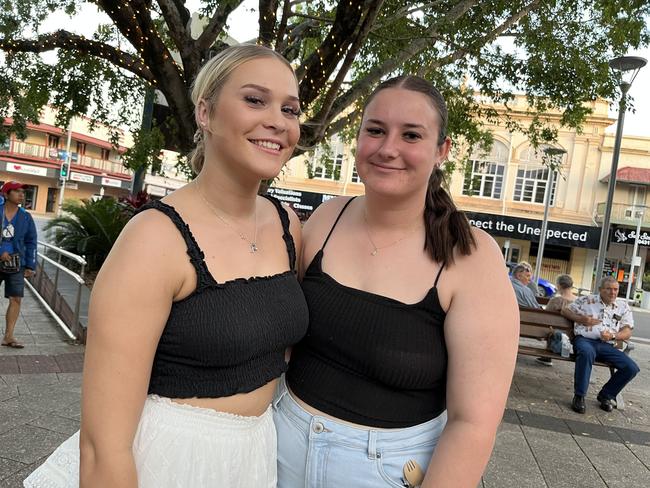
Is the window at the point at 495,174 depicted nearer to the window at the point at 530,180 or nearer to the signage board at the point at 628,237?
the window at the point at 530,180

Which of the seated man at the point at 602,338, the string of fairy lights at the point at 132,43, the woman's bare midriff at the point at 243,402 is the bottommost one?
the seated man at the point at 602,338

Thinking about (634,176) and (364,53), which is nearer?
(364,53)

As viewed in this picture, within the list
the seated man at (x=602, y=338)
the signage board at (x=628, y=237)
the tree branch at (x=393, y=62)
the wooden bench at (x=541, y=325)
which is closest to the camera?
the seated man at (x=602, y=338)

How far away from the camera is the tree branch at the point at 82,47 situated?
21.8ft

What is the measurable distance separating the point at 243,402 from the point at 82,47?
6690 millimetres

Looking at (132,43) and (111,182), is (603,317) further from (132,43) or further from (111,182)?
(111,182)

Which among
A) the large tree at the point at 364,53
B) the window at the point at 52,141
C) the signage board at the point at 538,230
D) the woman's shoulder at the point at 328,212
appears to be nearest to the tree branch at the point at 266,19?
the large tree at the point at 364,53

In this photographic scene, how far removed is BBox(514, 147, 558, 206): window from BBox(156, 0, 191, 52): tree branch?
27.7 metres

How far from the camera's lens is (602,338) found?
628 cm

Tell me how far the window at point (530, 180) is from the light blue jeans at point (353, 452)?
31490mm

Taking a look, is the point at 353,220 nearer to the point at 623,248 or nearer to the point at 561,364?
the point at 561,364

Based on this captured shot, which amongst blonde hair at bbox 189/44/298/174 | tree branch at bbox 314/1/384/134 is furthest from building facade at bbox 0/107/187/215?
blonde hair at bbox 189/44/298/174

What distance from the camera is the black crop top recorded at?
132cm

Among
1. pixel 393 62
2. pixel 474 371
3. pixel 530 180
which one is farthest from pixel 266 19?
pixel 530 180
